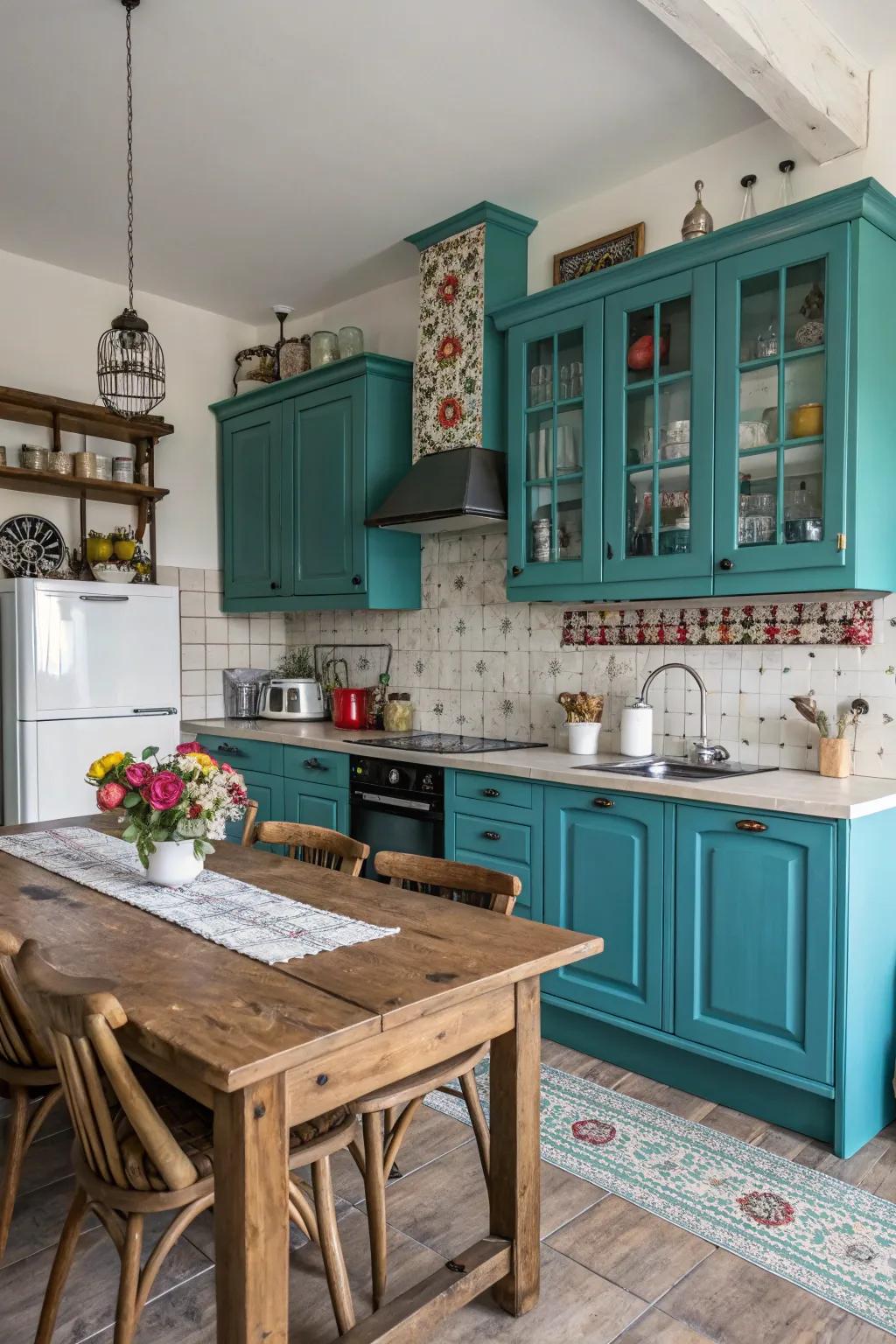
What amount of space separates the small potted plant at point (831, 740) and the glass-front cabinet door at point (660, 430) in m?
0.53

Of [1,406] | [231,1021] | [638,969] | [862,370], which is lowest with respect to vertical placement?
[638,969]

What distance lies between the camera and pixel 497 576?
3859 mm

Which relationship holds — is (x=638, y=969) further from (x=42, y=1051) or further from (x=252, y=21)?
(x=252, y=21)

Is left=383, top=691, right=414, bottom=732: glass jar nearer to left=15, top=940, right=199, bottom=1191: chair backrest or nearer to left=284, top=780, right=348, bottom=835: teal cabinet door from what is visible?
left=284, top=780, right=348, bottom=835: teal cabinet door

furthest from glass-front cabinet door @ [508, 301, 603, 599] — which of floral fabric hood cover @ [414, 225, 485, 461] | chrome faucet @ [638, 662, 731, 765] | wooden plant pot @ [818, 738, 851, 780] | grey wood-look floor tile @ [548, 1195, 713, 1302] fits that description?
grey wood-look floor tile @ [548, 1195, 713, 1302]

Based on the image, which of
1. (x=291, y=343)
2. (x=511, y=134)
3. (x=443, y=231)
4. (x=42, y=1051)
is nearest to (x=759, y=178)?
(x=511, y=134)

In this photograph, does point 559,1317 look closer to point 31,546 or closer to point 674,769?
point 674,769

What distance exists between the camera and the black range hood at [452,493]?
11.2 feet

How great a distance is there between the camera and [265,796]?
4.14 m

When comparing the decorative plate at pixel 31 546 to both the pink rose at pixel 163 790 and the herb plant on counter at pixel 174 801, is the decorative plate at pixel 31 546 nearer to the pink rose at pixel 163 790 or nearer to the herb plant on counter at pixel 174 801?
the herb plant on counter at pixel 174 801

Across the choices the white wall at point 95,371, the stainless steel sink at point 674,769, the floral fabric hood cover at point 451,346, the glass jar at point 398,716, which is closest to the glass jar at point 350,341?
the floral fabric hood cover at point 451,346

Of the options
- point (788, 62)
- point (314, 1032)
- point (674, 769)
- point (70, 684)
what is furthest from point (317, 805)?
point (788, 62)

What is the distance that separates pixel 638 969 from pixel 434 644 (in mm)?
1846

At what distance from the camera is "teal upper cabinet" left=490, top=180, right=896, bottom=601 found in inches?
99.0
